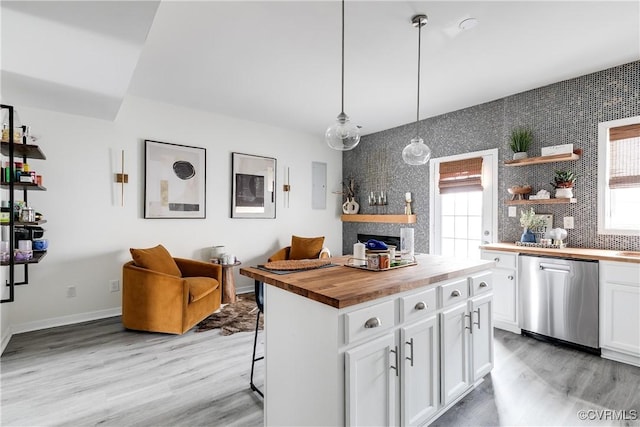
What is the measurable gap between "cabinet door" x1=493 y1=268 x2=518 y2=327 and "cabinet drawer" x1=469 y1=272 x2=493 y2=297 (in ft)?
4.00

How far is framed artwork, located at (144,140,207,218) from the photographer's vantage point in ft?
12.9

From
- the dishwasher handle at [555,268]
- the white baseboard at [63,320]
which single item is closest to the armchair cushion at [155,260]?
the white baseboard at [63,320]

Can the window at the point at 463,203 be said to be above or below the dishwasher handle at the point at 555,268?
above

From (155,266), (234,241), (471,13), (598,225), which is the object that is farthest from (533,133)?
(155,266)

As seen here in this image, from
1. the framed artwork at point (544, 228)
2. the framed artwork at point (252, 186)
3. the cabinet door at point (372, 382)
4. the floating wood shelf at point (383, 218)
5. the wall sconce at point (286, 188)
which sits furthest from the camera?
the wall sconce at point (286, 188)

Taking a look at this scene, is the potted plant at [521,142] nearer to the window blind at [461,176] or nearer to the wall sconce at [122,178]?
the window blind at [461,176]

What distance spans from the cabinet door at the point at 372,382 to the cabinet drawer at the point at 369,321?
49 millimetres

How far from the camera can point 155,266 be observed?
3.32 m

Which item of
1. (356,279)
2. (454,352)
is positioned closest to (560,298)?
(454,352)

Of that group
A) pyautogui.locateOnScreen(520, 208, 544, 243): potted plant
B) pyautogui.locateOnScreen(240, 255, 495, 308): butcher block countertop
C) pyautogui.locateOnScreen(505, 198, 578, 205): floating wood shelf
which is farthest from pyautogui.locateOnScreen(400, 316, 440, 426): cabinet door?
pyautogui.locateOnScreen(505, 198, 578, 205): floating wood shelf

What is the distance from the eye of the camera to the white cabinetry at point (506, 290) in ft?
10.7

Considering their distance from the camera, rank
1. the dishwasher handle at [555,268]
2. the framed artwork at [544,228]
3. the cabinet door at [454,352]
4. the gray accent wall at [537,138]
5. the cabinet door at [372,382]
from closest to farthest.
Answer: the cabinet door at [372,382], the cabinet door at [454,352], the dishwasher handle at [555,268], the gray accent wall at [537,138], the framed artwork at [544,228]

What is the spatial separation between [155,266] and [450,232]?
3.75 meters

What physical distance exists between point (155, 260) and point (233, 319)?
1072 millimetres
